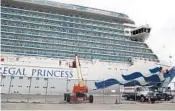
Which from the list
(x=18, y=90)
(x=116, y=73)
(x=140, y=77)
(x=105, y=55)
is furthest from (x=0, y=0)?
(x=140, y=77)

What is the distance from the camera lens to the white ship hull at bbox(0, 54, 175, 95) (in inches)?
1375

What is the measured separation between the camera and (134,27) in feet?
179

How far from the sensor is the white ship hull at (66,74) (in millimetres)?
34938

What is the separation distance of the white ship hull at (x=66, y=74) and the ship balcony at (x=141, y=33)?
712 cm

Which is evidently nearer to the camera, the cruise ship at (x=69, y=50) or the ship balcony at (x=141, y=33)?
the cruise ship at (x=69, y=50)

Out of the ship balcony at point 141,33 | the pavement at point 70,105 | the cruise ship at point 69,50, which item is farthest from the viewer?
the ship balcony at point 141,33

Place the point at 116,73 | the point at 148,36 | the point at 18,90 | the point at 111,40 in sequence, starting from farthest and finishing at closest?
the point at 148,36 < the point at 111,40 < the point at 116,73 < the point at 18,90

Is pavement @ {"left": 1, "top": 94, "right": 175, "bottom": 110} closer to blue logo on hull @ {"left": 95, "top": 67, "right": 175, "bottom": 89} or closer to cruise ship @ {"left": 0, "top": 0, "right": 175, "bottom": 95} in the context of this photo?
cruise ship @ {"left": 0, "top": 0, "right": 175, "bottom": 95}

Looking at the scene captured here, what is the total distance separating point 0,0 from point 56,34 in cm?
1074

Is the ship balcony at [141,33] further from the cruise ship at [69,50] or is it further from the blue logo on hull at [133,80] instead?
the blue logo on hull at [133,80]

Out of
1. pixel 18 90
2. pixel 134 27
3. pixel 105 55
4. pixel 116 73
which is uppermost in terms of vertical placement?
pixel 134 27

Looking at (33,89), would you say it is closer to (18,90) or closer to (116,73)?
(18,90)

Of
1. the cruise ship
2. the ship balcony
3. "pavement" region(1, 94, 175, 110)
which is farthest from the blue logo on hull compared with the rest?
"pavement" region(1, 94, 175, 110)

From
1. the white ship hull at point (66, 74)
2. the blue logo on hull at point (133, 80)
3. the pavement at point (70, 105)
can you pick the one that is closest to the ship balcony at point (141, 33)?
the white ship hull at point (66, 74)
